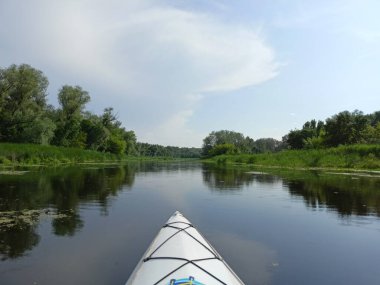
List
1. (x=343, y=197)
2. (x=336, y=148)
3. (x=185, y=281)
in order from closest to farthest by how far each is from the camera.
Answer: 1. (x=185, y=281)
2. (x=343, y=197)
3. (x=336, y=148)

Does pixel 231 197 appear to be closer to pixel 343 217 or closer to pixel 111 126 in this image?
pixel 343 217

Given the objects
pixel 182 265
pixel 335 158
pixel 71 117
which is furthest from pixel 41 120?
pixel 182 265

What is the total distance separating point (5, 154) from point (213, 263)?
37.4 meters

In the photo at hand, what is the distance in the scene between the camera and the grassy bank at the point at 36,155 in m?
37.3

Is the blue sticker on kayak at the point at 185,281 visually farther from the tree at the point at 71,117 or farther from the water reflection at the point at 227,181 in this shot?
the tree at the point at 71,117

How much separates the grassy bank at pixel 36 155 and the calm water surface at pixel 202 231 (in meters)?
21.8

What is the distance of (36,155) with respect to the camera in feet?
136

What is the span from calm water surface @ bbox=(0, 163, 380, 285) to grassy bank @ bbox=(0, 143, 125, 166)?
856 inches

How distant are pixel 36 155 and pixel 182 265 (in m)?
40.8

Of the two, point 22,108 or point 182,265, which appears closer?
point 182,265

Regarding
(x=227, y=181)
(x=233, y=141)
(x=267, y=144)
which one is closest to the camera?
(x=227, y=181)

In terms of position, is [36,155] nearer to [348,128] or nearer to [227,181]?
[227,181]

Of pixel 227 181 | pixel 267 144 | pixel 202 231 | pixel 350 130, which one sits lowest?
pixel 202 231

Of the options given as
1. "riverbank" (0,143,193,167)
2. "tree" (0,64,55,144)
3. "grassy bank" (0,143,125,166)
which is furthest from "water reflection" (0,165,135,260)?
"tree" (0,64,55,144)
